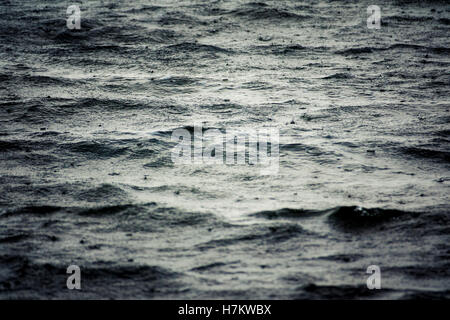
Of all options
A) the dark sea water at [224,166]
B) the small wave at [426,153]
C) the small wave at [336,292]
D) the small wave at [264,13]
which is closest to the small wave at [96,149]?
the dark sea water at [224,166]

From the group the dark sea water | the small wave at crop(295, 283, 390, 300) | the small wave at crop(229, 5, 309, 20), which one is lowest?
the small wave at crop(295, 283, 390, 300)

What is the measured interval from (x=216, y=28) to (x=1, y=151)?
3104mm

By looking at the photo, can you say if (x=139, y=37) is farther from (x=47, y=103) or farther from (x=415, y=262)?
(x=415, y=262)

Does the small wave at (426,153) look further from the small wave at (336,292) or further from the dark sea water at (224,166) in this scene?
the small wave at (336,292)

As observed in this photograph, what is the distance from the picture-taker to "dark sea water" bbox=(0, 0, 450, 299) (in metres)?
2.55

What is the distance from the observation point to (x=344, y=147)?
3.73 meters

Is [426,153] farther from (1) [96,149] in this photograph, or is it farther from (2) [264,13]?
(2) [264,13]

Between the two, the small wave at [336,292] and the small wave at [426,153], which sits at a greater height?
the small wave at [426,153]

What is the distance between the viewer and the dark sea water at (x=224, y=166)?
8.36ft

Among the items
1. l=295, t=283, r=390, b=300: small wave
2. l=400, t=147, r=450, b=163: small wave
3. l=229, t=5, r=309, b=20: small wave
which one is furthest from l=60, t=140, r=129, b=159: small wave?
l=229, t=5, r=309, b=20: small wave

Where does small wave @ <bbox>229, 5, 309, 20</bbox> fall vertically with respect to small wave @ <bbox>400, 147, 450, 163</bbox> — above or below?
above

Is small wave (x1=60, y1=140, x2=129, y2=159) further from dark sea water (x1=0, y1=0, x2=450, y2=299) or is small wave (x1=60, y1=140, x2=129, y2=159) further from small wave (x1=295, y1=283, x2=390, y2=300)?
small wave (x1=295, y1=283, x2=390, y2=300)

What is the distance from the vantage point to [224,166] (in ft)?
11.7
